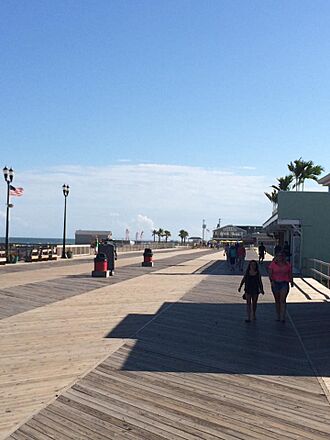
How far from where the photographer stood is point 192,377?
7734 millimetres

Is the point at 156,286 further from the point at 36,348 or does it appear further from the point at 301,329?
the point at 36,348

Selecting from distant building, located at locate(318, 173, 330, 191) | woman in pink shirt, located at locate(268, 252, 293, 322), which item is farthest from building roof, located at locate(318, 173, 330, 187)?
woman in pink shirt, located at locate(268, 252, 293, 322)

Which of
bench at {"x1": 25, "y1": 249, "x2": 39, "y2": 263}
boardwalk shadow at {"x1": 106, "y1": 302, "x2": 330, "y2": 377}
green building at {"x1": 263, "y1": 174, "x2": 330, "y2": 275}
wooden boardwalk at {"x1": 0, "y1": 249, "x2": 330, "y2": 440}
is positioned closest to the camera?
wooden boardwalk at {"x1": 0, "y1": 249, "x2": 330, "y2": 440}

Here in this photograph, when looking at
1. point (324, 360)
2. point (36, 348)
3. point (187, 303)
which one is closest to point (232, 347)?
point (324, 360)

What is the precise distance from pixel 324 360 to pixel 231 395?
8.62 feet

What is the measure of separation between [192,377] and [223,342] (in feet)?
8.62

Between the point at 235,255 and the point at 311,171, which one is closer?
the point at 235,255

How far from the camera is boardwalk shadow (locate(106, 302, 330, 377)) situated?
27.6ft

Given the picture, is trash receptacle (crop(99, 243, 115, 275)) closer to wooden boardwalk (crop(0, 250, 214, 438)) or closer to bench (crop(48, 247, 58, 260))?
wooden boardwalk (crop(0, 250, 214, 438))

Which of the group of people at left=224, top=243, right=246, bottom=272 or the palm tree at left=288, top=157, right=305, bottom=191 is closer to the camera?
the group of people at left=224, top=243, right=246, bottom=272

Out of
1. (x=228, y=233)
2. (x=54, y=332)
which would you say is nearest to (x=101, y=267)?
(x=54, y=332)

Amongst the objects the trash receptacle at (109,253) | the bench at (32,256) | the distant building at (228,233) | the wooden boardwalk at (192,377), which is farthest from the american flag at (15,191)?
the distant building at (228,233)

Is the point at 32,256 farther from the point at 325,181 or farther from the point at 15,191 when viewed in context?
the point at 325,181

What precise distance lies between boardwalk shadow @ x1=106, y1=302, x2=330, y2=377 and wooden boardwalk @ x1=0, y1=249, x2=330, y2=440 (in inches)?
0.7
